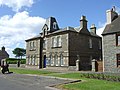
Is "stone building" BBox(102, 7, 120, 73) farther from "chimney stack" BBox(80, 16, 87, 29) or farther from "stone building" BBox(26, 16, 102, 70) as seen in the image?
Result: "chimney stack" BBox(80, 16, 87, 29)

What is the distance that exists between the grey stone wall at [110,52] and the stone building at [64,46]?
17.8ft

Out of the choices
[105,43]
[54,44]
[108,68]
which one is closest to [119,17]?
[105,43]

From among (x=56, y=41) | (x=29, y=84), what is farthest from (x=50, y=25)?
(x=29, y=84)

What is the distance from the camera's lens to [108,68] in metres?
30.2

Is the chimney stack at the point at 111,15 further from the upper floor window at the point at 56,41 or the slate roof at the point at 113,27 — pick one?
the upper floor window at the point at 56,41

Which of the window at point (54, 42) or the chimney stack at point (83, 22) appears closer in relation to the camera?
the chimney stack at point (83, 22)

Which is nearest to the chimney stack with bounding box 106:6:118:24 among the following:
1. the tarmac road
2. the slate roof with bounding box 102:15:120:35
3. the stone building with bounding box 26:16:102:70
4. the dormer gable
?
the slate roof with bounding box 102:15:120:35

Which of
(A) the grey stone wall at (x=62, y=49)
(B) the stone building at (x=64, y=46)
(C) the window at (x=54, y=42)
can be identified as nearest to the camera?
(A) the grey stone wall at (x=62, y=49)

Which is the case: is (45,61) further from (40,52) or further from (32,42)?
(32,42)

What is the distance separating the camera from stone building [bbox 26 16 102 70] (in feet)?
127

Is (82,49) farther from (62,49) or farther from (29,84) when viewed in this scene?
(29,84)

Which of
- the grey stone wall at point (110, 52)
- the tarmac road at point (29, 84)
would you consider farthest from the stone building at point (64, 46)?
the tarmac road at point (29, 84)

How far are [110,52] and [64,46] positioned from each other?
11.0 meters

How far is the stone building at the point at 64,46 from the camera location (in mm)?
38625
